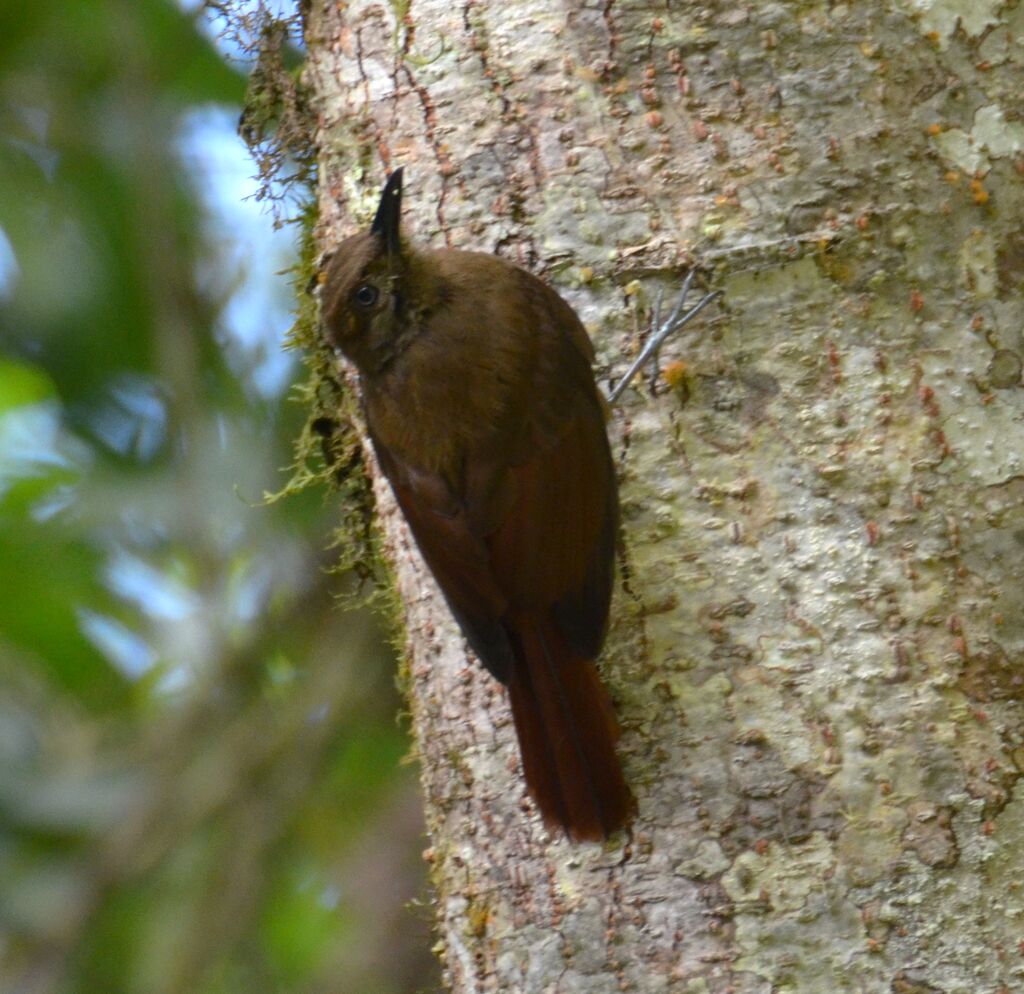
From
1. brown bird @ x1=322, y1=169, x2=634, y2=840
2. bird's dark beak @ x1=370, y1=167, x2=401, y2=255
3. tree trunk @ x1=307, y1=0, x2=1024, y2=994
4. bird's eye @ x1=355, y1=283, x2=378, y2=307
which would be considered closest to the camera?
tree trunk @ x1=307, y1=0, x2=1024, y2=994

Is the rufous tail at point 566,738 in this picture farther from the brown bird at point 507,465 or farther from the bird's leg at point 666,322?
the bird's leg at point 666,322

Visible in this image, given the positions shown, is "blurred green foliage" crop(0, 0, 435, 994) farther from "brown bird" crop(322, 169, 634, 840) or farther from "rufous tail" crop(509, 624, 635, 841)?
"rufous tail" crop(509, 624, 635, 841)

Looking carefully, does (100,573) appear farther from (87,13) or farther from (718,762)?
(718,762)

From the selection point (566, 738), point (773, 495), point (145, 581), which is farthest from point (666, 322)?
point (145, 581)

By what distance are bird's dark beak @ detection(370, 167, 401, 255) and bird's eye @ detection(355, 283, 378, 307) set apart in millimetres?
85

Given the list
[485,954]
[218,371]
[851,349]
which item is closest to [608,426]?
[851,349]

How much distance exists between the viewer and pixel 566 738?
219 cm

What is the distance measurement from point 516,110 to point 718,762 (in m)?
1.16

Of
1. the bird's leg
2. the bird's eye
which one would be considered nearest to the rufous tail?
the bird's leg

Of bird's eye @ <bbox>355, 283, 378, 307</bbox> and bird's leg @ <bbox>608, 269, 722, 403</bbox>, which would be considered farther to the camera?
bird's eye @ <bbox>355, 283, 378, 307</bbox>

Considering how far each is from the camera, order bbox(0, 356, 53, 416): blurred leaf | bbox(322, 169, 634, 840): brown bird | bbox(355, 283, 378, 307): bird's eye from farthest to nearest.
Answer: bbox(0, 356, 53, 416): blurred leaf < bbox(355, 283, 378, 307): bird's eye < bbox(322, 169, 634, 840): brown bird

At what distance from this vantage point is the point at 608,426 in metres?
2.42

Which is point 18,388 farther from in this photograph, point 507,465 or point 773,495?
point 773,495

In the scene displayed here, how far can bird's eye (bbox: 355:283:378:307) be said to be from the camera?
2.63 m
